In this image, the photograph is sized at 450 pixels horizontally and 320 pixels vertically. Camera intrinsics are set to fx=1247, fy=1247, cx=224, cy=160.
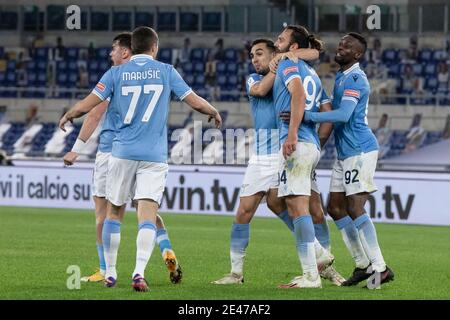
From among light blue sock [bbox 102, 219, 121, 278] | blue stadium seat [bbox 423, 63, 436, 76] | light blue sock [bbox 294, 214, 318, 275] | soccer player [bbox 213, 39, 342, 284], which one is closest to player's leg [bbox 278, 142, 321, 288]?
light blue sock [bbox 294, 214, 318, 275]

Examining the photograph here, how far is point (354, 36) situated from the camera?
1151cm

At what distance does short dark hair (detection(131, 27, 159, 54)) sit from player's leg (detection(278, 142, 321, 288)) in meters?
1.55

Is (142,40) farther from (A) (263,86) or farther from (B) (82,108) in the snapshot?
(A) (263,86)

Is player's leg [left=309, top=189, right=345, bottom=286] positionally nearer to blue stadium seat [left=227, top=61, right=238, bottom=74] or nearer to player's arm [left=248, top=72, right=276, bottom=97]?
player's arm [left=248, top=72, right=276, bottom=97]

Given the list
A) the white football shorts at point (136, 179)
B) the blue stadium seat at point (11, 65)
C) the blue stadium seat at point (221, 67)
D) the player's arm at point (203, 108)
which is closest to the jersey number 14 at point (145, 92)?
the player's arm at point (203, 108)

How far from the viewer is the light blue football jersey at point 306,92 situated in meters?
11.1

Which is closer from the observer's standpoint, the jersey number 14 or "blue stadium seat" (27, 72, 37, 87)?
the jersey number 14

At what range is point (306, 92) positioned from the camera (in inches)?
442

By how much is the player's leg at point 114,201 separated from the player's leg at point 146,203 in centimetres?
10

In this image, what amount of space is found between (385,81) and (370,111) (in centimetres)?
158

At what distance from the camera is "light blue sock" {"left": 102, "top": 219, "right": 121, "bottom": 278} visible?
11086 mm

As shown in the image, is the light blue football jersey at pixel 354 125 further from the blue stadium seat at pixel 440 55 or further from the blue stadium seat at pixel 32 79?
the blue stadium seat at pixel 32 79
